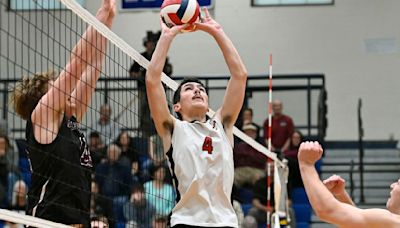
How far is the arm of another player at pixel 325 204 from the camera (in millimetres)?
4914

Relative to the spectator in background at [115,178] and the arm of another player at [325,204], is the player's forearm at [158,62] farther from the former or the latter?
the spectator in background at [115,178]

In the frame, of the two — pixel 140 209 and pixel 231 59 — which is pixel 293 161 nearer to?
pixel 140 209

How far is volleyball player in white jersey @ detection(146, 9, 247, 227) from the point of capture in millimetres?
5859

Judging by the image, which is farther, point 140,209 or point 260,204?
point 260,204

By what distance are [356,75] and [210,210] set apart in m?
13.5

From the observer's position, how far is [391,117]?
18641 mm

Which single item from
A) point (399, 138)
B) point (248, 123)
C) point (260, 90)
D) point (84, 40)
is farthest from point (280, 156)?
point (84, 40)

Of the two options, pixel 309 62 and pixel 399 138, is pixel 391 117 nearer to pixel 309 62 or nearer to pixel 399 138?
pixel 399 138

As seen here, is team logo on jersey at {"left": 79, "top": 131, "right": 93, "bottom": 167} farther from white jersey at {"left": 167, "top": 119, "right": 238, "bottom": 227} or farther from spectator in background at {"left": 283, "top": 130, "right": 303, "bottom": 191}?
spectator in background at {"left": 283, "top": 130, "right": 303, "bottom": 191}

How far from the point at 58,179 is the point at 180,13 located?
51.2 inches

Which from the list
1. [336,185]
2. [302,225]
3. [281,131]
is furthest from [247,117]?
[336,185]

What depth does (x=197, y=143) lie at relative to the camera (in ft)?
19.6

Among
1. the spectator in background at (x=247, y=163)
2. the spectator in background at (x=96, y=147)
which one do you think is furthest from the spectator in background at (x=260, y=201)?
the spectator in background at (x=96, y=147)

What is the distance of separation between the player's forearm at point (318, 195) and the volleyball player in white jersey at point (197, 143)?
3.33 ft
